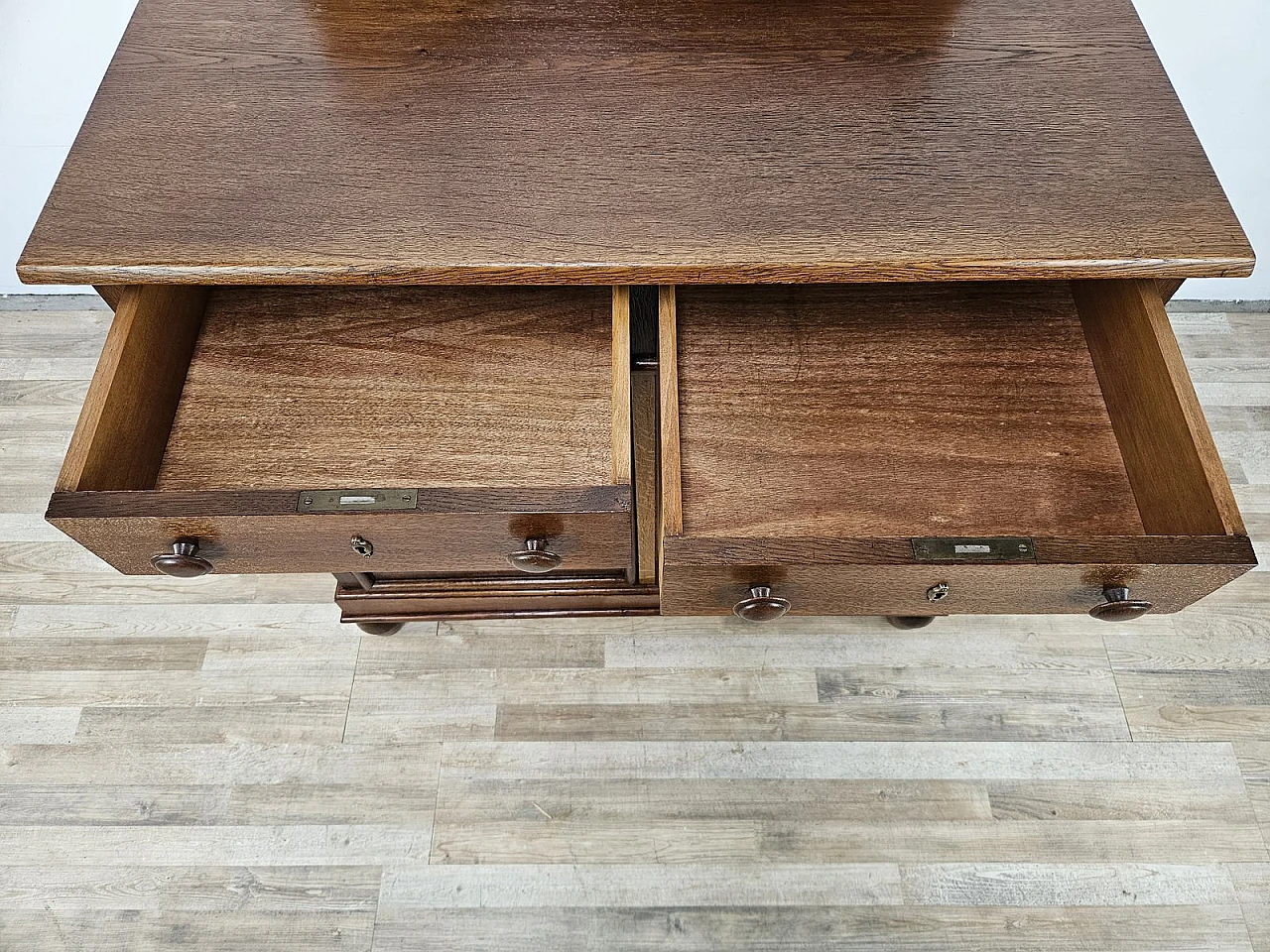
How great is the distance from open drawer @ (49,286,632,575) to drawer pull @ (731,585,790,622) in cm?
11

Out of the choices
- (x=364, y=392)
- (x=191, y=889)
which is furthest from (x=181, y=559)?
(x=191, y=889)

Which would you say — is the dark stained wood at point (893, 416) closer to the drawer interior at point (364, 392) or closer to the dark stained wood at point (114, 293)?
the drawer interior at point (364, 392)

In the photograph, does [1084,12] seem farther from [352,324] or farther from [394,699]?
[394,699]

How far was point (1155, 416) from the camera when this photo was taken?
2.32ft

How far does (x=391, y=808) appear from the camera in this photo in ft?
3.30

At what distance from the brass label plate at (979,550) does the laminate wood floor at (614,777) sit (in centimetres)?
49

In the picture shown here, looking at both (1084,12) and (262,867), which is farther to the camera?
(262,867)

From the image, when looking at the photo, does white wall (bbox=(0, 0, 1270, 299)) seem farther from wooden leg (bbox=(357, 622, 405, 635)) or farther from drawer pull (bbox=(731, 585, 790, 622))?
drawer pull (bbox=(731, 585, 790, 622))

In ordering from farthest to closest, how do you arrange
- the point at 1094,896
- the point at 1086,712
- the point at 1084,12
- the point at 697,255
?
the point at 1086,712
the point at 1094,896
the point at 1084,12
the point at 697,255

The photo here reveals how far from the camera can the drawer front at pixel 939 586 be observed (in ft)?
2.08

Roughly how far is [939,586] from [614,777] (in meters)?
0.53

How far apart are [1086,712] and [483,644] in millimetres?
777

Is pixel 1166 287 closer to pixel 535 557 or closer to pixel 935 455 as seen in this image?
pixel 935 455

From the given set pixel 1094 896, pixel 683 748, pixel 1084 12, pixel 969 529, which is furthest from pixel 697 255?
pixel 1094 896
